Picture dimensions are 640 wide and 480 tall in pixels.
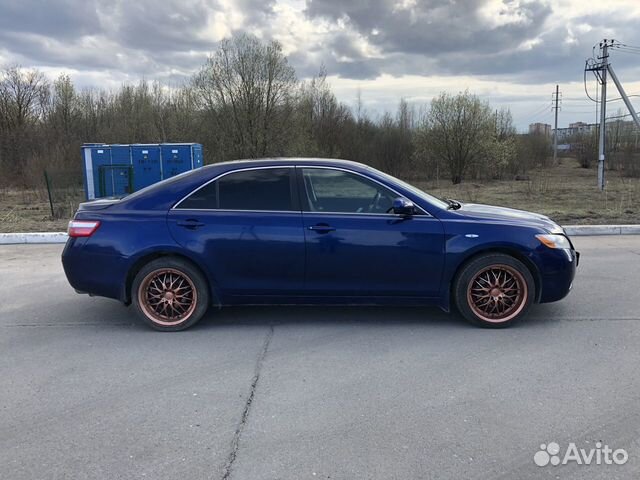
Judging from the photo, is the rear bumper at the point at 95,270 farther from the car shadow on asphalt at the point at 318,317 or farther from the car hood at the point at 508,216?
the car hood at the point at 508,216

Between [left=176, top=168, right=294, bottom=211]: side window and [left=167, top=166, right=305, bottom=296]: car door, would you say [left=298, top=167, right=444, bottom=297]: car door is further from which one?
[left=176, top=168, right=294, bottom=211]: side window

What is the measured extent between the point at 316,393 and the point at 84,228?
A: 9.11 feet

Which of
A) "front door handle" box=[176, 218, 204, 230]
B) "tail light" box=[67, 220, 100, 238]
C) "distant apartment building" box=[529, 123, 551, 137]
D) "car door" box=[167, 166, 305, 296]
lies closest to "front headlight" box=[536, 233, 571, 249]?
"car door" box=[167, 166, 305, 296]

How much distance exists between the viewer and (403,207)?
4.63 metres

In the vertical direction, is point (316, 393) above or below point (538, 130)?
below

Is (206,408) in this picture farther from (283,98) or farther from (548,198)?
(283,98)

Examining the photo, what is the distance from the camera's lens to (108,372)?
3938 mm

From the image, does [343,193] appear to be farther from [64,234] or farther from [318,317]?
[64,234]

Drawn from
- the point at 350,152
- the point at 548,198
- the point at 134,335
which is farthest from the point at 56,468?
the point at 350,152

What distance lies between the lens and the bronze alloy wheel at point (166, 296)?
4.79 metres

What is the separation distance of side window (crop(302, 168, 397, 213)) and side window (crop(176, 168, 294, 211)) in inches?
9.1

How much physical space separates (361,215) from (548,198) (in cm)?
1382

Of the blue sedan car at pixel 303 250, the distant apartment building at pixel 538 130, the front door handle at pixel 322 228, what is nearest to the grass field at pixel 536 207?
the blue sedan car at pixel 303 250

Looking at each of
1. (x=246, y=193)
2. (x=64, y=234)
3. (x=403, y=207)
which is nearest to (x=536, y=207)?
(x=403, y=207)
